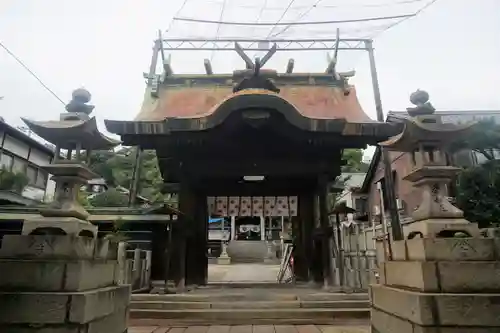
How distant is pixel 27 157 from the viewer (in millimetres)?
20062

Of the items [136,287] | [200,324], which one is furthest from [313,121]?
[136,287]

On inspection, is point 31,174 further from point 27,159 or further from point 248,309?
point 248,309

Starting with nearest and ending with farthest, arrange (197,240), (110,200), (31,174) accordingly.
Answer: (197,240), (110,200), (31,174)

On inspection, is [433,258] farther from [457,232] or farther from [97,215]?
[97,215]

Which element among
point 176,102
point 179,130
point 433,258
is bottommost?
point 433,258

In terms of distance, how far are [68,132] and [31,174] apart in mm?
19761

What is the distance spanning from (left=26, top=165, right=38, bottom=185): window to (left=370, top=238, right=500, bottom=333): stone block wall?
22.3m

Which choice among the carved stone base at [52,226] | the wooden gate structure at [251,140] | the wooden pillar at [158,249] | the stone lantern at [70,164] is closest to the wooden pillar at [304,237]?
the wooden gate structure at [251,140]

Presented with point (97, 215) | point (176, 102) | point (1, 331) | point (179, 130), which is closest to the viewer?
point (1, 331)

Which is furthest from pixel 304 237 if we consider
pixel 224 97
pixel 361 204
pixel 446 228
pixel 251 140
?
pixel 361 204

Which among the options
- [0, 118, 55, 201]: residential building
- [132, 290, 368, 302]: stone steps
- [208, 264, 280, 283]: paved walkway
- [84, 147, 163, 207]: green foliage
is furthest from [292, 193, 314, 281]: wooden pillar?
[84, 147, 163, 207]: green foliage

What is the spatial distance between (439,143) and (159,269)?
32.0 feet

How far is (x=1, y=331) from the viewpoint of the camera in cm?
353

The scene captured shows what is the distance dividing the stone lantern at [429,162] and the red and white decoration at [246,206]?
7.13 m
